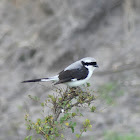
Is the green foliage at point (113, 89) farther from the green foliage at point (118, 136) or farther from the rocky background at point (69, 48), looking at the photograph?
the green foliage at point (118, 136)

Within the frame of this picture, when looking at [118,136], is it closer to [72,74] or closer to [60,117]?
[72,74]

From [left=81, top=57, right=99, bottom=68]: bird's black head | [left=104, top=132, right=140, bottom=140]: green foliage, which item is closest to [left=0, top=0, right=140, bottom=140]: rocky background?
[left=104, top=132, right=140, bottom=140]: green foliage

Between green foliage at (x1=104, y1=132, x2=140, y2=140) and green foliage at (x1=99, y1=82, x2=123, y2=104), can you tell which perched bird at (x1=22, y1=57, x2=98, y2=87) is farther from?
green foliage at (x1=99, y1=82, x2=123, y2=104)

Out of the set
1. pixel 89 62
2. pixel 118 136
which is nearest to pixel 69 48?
pixel 118 136

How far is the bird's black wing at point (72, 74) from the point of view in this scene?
363cm

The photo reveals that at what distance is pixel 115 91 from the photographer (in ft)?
21.6

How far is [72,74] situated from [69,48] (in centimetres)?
393

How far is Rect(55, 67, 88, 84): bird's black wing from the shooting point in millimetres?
3631

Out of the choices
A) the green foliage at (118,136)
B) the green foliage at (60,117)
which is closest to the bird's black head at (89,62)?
the green foliage at (60,117)

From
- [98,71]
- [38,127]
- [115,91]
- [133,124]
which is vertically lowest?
Result: [38,127]

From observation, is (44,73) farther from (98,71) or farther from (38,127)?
(38,127)

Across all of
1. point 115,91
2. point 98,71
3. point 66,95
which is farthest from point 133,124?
point 66,95

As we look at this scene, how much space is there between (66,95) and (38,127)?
1.47 feet

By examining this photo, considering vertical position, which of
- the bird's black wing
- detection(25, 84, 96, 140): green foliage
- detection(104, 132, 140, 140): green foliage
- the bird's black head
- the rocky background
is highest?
the rocky background
